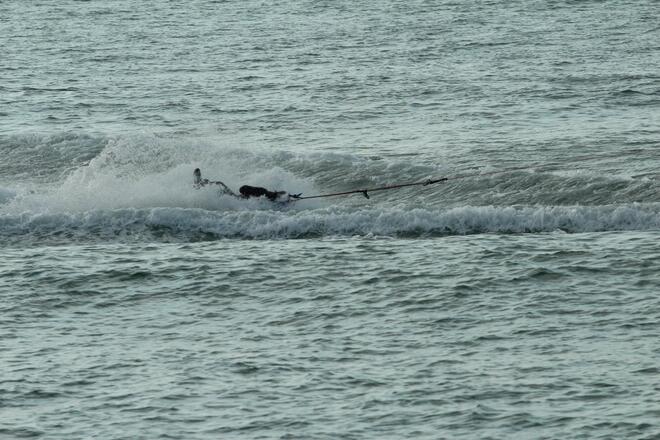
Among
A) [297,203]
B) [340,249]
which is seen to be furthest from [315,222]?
[340,249]

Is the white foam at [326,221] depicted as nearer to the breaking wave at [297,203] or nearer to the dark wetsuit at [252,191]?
the breaking wave at [297,203]

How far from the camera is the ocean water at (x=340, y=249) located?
62.8ft

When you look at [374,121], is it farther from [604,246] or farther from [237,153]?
[604,246]

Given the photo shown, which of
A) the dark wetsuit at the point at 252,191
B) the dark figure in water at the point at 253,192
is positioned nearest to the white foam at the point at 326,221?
the dark figure in water at the point at 253,192

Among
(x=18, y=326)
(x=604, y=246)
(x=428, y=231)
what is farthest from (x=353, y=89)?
(x=18, y=326)

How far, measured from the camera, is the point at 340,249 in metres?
27.0

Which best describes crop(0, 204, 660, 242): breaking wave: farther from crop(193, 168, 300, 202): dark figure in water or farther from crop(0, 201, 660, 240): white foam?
crop(193, 168, 300, 202): dark figure in water

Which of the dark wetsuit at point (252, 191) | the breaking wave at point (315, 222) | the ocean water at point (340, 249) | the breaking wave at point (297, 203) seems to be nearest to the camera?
the ocean water at point (340, 249)

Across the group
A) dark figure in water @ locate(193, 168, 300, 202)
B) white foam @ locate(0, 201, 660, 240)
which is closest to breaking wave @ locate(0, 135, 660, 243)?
white foam @ locate(0, 201, 660, 240)

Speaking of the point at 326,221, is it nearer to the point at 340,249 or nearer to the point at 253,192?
the point at 340,249

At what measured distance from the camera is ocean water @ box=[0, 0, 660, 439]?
19.1 metres

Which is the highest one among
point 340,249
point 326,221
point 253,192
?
point 253,192

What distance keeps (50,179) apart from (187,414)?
1823cm

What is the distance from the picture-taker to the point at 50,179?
117 ft
